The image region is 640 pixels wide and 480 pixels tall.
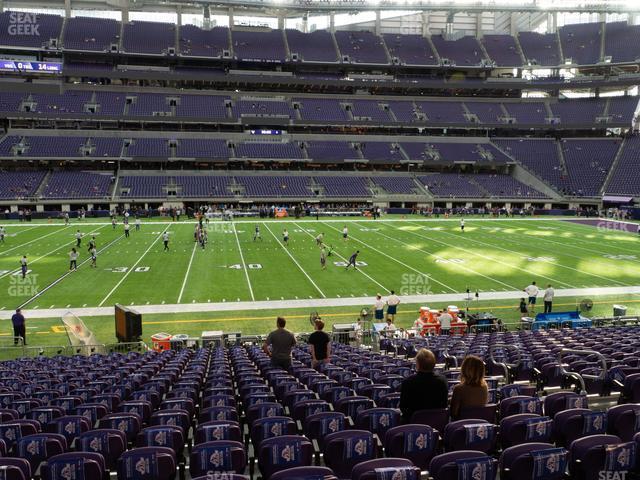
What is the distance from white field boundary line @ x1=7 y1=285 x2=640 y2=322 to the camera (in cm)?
2155

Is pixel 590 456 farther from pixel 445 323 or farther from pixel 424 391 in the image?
pixel 445 323

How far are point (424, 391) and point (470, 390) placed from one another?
0.50 m

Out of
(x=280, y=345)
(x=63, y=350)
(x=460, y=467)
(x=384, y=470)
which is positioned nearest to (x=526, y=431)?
(x=460, y=467)

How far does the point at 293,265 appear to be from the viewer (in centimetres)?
3105

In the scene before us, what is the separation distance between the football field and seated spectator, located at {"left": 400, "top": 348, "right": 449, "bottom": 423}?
1826 cm

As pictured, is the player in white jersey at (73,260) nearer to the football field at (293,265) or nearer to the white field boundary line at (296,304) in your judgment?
the football field at (293,265)

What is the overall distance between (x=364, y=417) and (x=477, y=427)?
3.97ft

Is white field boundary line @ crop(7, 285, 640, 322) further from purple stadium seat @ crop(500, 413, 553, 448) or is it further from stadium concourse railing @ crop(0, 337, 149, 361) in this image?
purple stadium seat @ crop(500, 413, 553, 448)

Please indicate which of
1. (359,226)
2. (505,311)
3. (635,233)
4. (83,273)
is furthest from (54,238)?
(635,233)

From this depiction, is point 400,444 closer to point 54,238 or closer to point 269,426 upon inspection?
point 269,426

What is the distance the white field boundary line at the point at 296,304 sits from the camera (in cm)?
2155

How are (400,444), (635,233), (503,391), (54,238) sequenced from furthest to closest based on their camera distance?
(635,233) < (54,238) < (503,391) < (400,444)

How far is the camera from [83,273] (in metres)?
28.5

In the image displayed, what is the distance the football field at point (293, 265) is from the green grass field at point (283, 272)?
0.24ft
